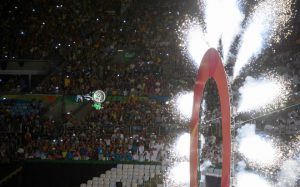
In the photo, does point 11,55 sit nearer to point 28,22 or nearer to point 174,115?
point 28,22

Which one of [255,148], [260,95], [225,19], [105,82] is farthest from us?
[105,82]

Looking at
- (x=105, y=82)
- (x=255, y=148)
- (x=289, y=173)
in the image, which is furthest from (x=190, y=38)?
(x=289, y=173)

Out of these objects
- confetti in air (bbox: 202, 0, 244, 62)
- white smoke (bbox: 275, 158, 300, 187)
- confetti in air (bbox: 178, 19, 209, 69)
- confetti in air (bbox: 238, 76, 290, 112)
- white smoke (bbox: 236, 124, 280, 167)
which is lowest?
white smoke (bbox: 275, 158, 300, 187)

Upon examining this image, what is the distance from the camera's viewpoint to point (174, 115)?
2423cm

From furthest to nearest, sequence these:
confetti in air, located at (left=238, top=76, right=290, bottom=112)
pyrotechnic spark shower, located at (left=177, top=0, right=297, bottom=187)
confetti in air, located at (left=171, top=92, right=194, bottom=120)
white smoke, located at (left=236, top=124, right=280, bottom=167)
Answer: confetti in air, located at (left=171, top=92, right=194, bottom=120)
confetti in air, located at (left=238, top=76, right=290, bottom=112)
white smoke, located at (left=236, top=124, right=280, bottom=167)
pyrotechnic spark shower, located at (left=177, top=0, right=297, bottom=187)

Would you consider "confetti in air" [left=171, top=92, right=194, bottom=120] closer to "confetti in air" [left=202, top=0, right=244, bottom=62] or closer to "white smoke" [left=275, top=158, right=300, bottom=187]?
"white smoke" [left=275, top=158, right=300, bottom=187]

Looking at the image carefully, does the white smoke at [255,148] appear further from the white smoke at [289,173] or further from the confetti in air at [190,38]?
the confetti in air at [190,38]

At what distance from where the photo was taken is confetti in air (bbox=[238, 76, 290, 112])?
18.2 meters

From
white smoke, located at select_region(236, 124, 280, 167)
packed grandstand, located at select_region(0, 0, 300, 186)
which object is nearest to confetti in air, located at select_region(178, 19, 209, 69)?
packed grandstand, located at select_region(0, 0, 300, 186)

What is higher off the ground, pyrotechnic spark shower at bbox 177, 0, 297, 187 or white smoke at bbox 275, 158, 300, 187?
pyrotechnic spark shower at bbox 177, 0, 297, 187

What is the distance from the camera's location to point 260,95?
1773cm

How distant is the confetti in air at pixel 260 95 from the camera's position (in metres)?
18.2

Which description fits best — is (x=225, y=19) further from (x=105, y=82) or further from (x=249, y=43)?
(x=105, y=82)

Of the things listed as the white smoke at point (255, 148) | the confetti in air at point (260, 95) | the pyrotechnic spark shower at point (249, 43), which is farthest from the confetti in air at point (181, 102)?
the white smoke at point (255, 148)
